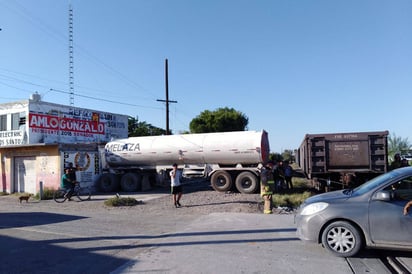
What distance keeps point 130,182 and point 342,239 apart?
1645 cm

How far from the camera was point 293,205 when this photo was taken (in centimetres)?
1297

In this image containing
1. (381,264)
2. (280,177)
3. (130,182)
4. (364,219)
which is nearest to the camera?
(381,264)

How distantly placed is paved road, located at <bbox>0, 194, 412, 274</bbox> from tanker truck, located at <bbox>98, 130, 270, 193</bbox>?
6.65 meters

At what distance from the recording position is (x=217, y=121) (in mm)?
49969

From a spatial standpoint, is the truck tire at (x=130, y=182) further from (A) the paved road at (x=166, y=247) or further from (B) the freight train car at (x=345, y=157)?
(B) the freight train car at (x=345, y=157)

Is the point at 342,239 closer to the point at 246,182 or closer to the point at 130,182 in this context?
the point at 246,182

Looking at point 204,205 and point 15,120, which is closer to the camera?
point 204,205

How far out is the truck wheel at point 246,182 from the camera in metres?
16.9

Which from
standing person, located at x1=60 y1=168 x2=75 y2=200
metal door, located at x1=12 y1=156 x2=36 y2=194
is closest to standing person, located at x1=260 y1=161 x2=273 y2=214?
standing person, located at x1=60 y1=168 x2=75 y2=200

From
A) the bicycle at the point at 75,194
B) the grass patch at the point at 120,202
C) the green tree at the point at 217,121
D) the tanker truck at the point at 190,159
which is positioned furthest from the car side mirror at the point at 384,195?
the green tree at the point at 217,121

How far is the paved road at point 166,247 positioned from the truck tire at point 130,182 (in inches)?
378

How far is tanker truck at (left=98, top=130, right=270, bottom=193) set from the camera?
17406 millimetres

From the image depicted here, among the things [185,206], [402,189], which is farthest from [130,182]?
[402,189]

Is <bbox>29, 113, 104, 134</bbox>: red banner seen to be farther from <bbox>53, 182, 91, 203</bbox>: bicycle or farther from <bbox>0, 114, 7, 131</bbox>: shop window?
<bbox>53, 182, 91, 203</bbox>: bicycle
